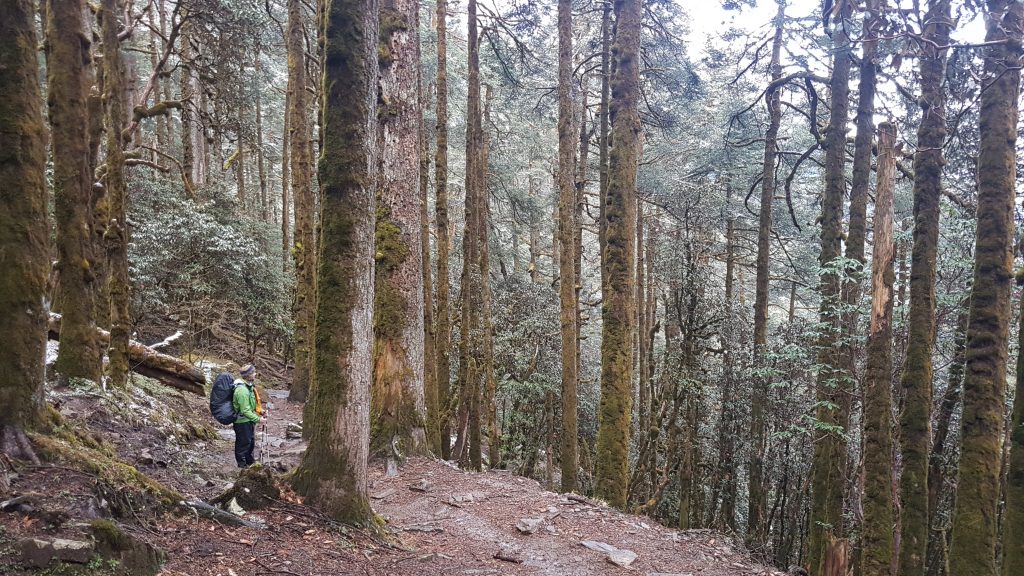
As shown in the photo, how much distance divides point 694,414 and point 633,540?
6.99 meters

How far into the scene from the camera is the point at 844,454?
823 cm

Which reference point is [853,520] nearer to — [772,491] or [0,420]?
[772,491]

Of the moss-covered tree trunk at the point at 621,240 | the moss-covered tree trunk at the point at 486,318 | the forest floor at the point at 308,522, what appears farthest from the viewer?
the moss-covered tree trunk at the point at 486,318

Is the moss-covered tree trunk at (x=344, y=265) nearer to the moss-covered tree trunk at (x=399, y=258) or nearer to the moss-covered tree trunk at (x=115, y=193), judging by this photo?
the moss-covered tree trunk at (x=399, y=258)

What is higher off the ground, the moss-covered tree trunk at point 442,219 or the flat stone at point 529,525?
the moss-covered tree trunk at point 442,219

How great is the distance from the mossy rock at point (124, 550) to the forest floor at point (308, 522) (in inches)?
2.8

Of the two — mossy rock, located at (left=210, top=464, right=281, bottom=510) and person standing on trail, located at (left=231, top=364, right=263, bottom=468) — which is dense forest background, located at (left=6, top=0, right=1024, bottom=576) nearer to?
mossy rock, located at (left=210, top=464, right=281, bottom=510)

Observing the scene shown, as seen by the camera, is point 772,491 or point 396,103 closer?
point 396,103

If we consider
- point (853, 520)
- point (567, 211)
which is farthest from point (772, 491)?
point (567, 211)

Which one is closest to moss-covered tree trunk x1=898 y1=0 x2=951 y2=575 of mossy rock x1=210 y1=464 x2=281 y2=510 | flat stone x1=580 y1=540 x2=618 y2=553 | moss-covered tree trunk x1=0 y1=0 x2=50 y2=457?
flat stone x1=580 y1=540 x2=618 y2=553

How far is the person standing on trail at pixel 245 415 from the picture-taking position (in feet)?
24.5

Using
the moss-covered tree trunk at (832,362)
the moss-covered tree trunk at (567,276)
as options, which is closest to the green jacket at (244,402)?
the moss-covered tree trunk at (567,276)

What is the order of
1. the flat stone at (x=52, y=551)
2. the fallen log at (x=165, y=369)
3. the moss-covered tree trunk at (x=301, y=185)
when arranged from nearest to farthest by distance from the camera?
the flat stone at (x=52, y=551), the fallen log at (x=165, y=369), the moss-covered tree trunk at (x=301, y=185)

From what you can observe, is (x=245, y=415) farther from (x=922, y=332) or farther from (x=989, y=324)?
(x=989, y=324)
